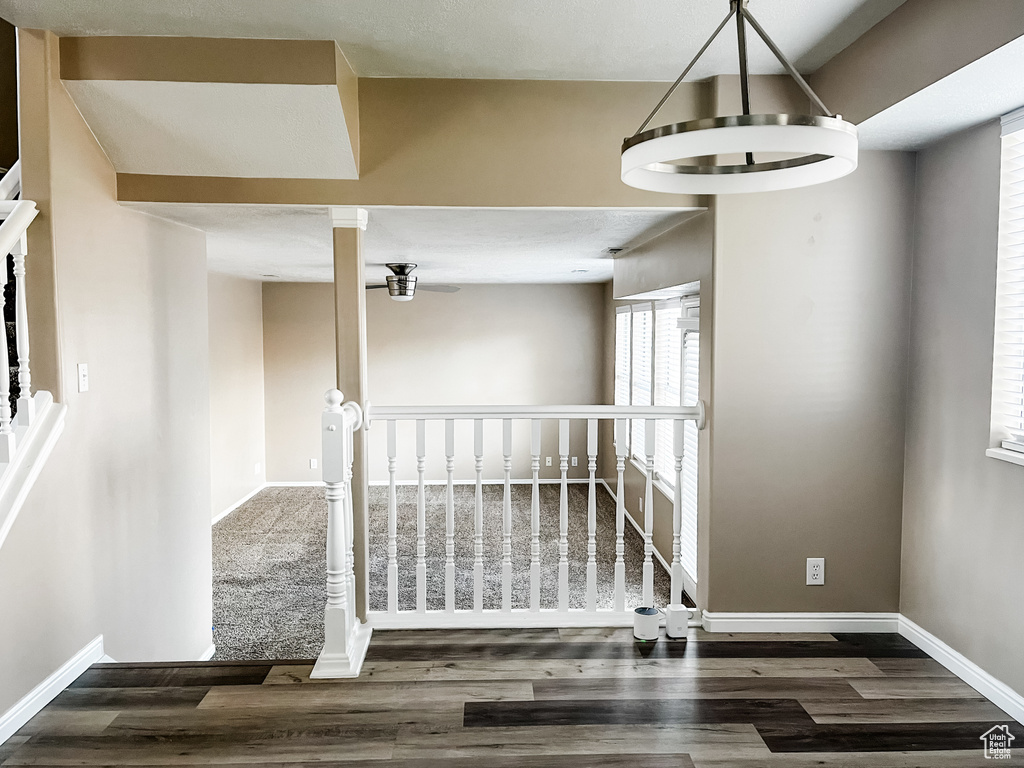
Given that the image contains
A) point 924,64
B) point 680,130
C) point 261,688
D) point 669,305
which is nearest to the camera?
point 680,130

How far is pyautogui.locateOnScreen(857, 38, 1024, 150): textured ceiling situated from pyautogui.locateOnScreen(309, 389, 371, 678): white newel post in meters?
2.14

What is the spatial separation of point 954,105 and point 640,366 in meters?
3.91

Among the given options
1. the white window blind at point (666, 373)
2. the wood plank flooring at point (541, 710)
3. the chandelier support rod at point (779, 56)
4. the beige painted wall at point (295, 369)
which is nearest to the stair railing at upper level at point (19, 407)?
the wood plank flooring at point (541, 710)

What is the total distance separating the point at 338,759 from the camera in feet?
6.16

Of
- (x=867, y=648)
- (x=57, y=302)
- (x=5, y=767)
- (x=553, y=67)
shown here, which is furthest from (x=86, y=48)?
(x=867, y=648)

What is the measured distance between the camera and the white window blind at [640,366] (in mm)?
5621

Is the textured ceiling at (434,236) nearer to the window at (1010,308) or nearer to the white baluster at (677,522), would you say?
the white baluster at (677,522)

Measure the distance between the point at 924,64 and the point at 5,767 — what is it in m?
3.39

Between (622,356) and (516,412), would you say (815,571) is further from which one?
(622,356)

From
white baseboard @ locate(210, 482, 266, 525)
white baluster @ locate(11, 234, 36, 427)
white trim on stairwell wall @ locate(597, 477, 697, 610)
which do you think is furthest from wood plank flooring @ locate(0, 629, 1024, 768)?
white baseboard @ locate(210, 482, 266, 525)

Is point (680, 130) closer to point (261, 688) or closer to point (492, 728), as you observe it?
point (492, 728)

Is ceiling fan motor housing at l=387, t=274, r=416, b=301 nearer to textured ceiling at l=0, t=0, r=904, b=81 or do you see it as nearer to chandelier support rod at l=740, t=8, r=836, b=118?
textured ceiling at l=0, t=0, r=904, b=81

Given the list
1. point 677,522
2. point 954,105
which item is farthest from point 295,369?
point 954,105

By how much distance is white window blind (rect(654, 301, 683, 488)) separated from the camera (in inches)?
189
